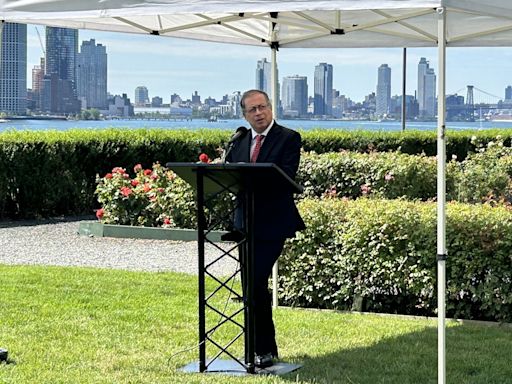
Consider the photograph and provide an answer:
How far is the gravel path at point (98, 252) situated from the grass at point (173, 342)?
1.90m

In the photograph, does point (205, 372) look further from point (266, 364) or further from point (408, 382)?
point (408, 382)

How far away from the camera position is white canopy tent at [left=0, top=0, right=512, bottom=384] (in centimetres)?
514

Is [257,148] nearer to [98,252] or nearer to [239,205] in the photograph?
[239,205]

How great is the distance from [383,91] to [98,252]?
2758 centimetres

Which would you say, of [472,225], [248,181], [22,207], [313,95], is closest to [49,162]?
[22,207]

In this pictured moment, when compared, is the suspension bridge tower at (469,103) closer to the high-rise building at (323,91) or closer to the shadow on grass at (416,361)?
the high-rise building at (323,91)

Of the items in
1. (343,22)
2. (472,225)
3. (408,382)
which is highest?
(343,22)

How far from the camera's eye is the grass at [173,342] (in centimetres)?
585

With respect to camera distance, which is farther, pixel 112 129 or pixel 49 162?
pixel 112 129

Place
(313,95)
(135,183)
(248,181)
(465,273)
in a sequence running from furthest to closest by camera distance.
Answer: (313,95), (135,183), (465,273), (248,181)

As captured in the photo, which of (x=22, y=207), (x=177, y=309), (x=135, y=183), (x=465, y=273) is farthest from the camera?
(x=22, y=207)

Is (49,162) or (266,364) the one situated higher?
(49,162)

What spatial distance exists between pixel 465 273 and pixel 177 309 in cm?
245

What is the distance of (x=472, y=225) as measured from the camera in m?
7.56
